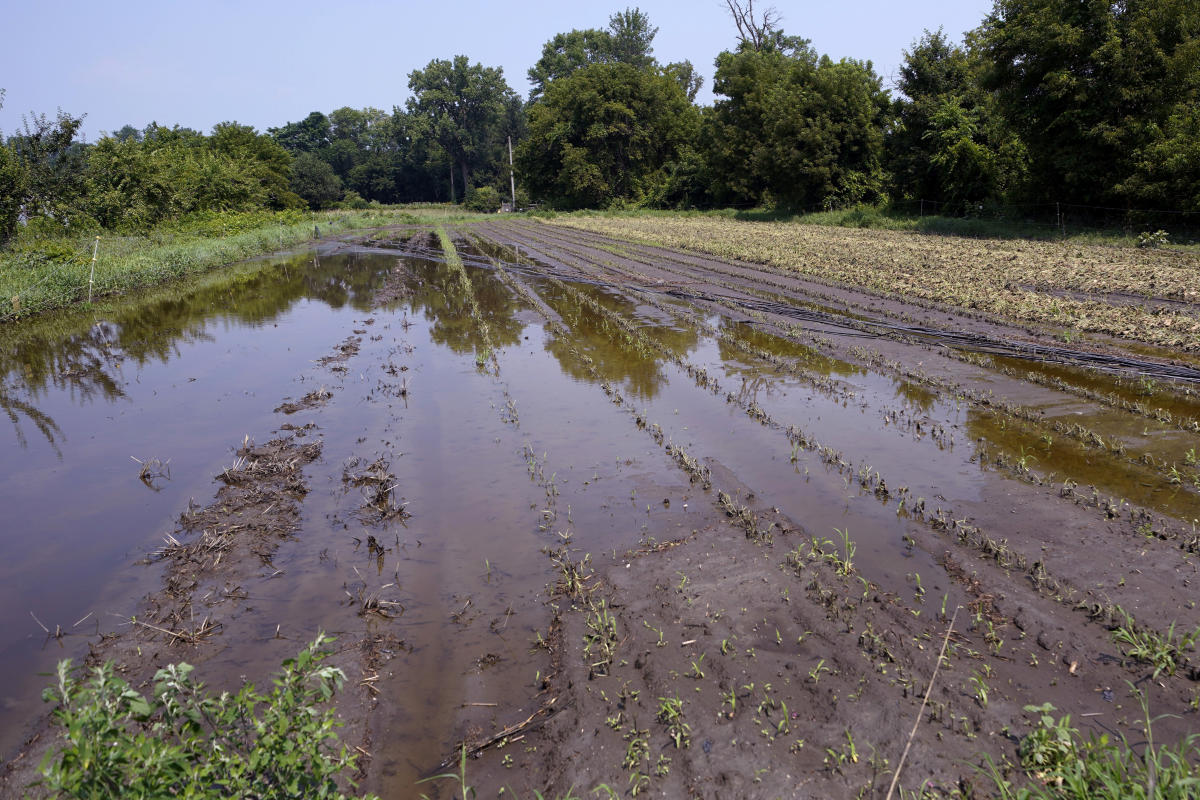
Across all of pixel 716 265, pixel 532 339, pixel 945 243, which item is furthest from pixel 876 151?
pixel 532 339

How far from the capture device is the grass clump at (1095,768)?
8.61 feet

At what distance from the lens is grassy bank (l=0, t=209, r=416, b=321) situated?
15.9 meters

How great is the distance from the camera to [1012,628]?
3930 mm

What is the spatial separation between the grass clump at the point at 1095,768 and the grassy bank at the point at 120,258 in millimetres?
18514

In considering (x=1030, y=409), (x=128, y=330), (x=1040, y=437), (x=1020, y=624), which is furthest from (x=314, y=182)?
(x=1020, y=624)

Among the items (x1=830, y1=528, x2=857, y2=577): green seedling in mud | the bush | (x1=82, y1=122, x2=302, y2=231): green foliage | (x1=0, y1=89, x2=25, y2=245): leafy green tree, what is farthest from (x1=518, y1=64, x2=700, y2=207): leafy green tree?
(x1=830, y1=528, x2=857, y2=577): green seedling in mud

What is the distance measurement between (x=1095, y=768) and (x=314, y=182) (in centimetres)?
8261

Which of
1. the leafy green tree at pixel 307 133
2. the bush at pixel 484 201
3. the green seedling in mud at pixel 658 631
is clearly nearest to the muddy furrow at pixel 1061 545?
the green seedling in mud at pixel 658 631

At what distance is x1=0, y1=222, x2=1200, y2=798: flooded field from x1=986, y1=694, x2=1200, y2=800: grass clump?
0.14 m

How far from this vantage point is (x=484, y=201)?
73562 millimetres

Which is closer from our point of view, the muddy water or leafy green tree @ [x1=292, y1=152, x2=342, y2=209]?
the muddy water

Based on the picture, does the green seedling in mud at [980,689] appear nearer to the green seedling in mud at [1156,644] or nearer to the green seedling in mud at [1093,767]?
the green seedling in mud at [1093,767]

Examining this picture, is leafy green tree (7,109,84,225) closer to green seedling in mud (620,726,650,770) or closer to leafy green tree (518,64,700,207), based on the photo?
→ green seedling in mud (620,726,650,770)

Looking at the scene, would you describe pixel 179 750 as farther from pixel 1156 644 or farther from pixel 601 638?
pixel 1156 644
